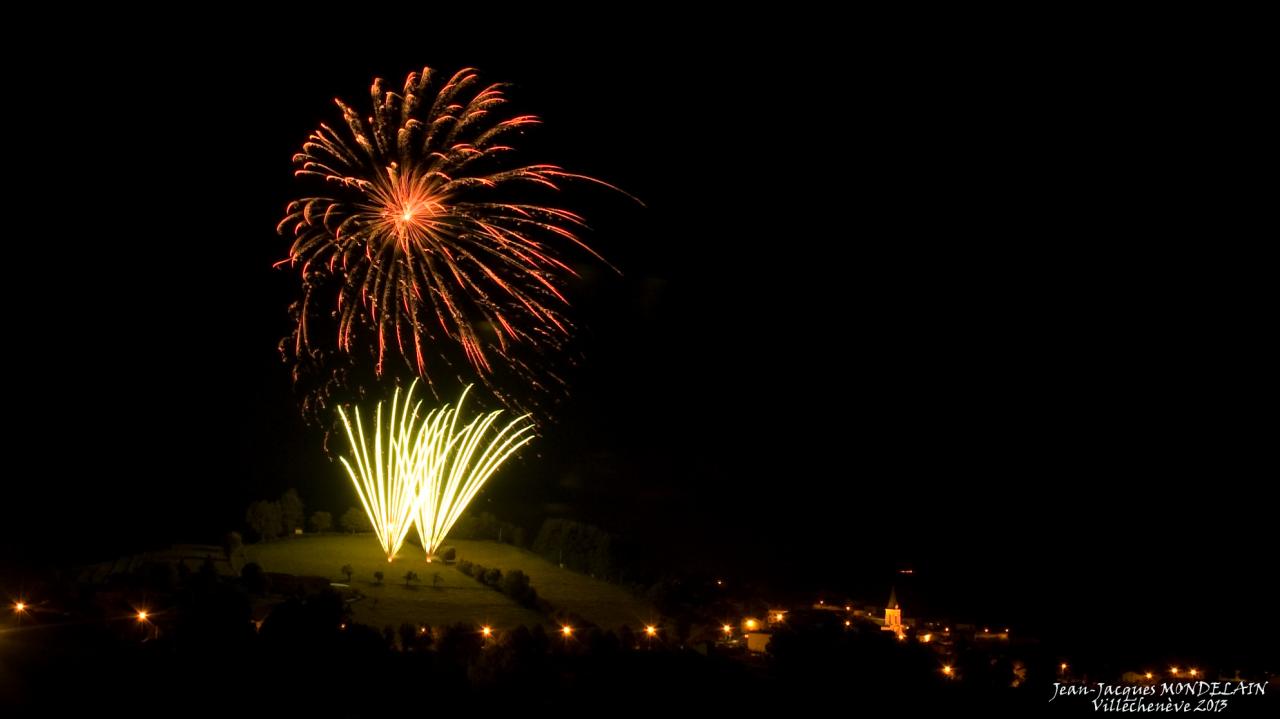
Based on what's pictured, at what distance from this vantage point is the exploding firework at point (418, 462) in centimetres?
2691

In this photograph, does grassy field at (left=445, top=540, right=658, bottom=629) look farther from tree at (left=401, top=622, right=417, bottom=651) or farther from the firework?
tree at (left=401, top=622, right=417, bottom=651)

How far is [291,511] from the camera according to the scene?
31.6 meters

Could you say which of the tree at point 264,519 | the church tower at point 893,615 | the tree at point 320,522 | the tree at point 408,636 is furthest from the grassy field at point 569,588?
the church tower at point 893,615

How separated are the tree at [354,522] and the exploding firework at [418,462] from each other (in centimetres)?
Answer: 355

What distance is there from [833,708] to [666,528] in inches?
728

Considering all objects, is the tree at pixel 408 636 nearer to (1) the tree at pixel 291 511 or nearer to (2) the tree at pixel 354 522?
(1) the tree at pixel 291 511

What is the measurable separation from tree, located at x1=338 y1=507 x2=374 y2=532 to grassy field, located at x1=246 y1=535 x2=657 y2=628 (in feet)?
4.38

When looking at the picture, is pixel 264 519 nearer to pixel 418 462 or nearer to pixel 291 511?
pixel 291 511

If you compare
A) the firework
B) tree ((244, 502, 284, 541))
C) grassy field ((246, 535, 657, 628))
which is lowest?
grassy field ((246, 535, 657, 628))

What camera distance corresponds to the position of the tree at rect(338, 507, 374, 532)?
107 ft

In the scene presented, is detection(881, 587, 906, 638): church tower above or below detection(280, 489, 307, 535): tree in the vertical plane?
below

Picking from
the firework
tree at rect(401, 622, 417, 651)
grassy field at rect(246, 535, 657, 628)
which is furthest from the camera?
the firework

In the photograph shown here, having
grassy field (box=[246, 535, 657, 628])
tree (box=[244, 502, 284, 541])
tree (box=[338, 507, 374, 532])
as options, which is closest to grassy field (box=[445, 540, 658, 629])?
grassy field (box=[246, 535, 657, 628])

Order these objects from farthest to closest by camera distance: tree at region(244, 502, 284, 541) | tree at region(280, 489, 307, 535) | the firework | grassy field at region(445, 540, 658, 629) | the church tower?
tree at region(280, 489, 307, 535)
tree at region(244, 502, 284, 541)
the firework
the church tower
grassy field at region(445, 540, 658, 629)
